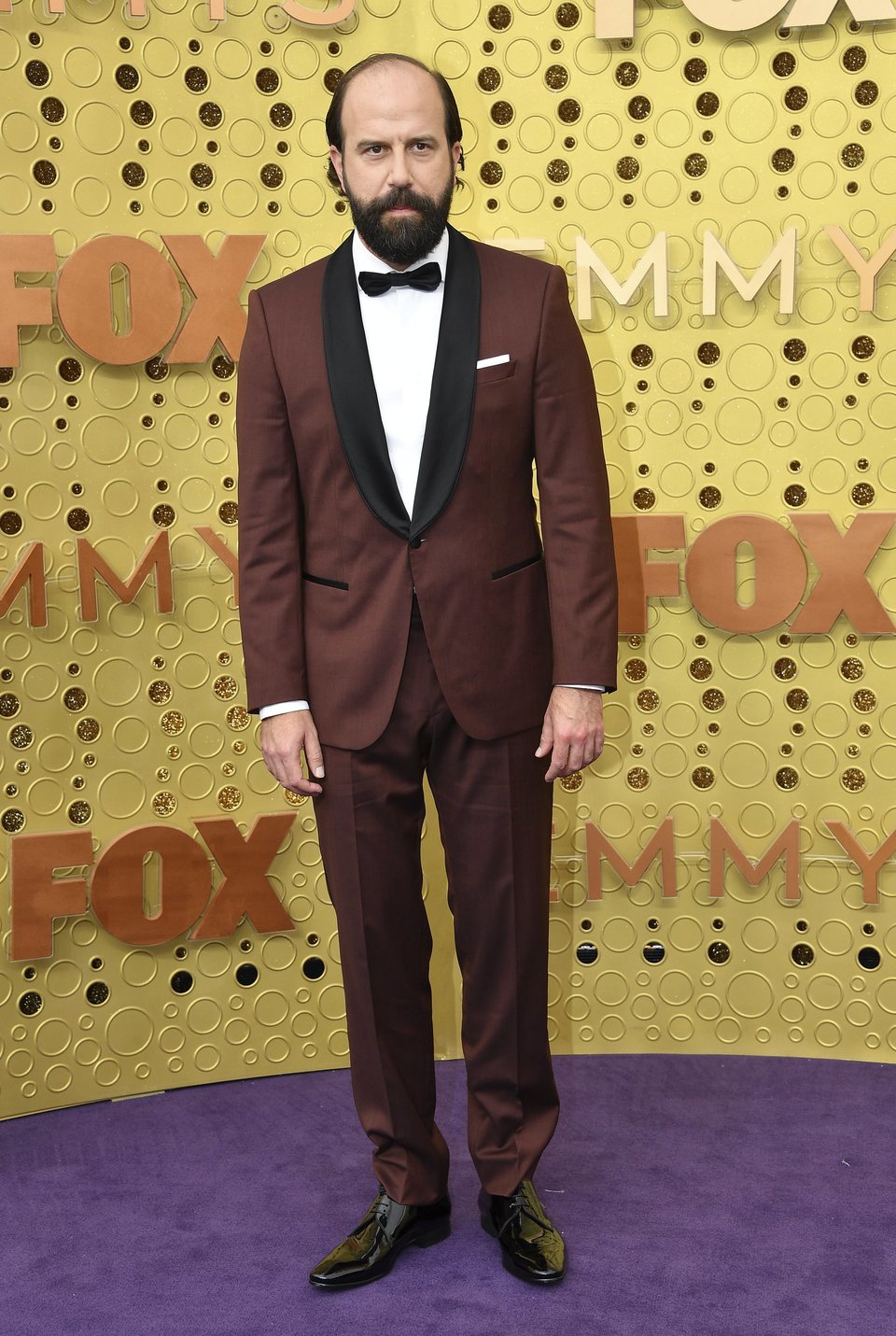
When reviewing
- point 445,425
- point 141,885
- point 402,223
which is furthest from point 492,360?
point 141,885

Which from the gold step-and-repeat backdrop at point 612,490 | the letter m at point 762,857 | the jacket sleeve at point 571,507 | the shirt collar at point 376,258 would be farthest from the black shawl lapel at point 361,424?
the letter m at point 762,857

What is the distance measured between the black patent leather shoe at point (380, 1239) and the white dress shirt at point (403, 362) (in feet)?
2.73

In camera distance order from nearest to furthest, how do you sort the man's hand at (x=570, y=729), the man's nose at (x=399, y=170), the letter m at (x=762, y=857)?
1. the man's nose at (x=399, y=170)
2. the man's hand at (x=570, y=729)
3. the letter m at (x=762, y=857)

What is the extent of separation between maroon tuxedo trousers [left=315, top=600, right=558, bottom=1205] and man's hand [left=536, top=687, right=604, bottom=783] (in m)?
0.04

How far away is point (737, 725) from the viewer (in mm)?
2848

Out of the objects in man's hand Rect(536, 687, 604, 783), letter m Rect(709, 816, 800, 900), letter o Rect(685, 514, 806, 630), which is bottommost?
letter m Rect(709, 816, 800, 900)

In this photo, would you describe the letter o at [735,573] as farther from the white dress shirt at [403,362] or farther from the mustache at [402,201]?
the mustache at [402,201]

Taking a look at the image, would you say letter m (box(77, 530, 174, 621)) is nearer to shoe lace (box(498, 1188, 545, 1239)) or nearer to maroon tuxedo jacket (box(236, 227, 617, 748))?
maroon tuxedo jacket (box(236, 227, 617, 748))

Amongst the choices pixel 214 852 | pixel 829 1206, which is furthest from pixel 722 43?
pixel 829 1206

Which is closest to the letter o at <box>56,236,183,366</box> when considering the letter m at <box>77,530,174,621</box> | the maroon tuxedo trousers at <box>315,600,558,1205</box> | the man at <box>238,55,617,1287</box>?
the letter m at <box>77,530,174,621</box>

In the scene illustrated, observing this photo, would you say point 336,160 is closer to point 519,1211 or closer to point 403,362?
point 403,362

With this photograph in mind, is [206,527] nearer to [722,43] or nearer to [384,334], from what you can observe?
[384,334]

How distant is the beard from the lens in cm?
188

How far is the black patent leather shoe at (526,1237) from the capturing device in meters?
1.98
